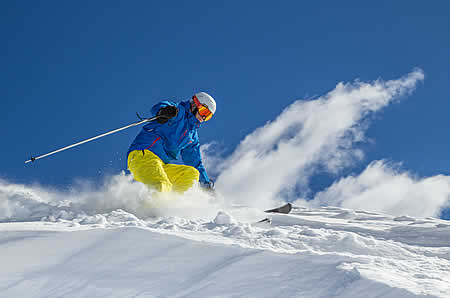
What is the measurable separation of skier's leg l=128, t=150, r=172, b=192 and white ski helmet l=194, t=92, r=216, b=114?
1201 mm

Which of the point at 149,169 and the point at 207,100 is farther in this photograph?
the point at 207,100

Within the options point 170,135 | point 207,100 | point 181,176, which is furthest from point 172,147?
point 207,100

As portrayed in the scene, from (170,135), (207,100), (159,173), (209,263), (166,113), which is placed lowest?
(209,263)

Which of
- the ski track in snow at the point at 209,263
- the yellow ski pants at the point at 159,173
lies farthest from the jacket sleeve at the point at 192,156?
the ski track in snow at the point at 209,263

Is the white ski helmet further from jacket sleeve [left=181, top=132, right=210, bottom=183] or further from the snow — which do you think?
the snow

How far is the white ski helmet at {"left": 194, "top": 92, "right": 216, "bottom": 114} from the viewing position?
6.23m

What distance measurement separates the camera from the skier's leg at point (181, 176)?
5.76 m

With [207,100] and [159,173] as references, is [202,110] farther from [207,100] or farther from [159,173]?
[159,173]

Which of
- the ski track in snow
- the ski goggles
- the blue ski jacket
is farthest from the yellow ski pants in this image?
the ski track in snow

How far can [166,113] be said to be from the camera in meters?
5.88

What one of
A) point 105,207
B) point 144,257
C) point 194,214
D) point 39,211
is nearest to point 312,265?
point 144,257

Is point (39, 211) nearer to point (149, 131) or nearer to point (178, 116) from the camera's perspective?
point (149, 131)

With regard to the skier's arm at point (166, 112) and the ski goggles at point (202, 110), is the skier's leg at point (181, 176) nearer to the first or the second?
the skier's arm at point (166, 112)

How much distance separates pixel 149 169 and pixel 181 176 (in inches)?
24.3
